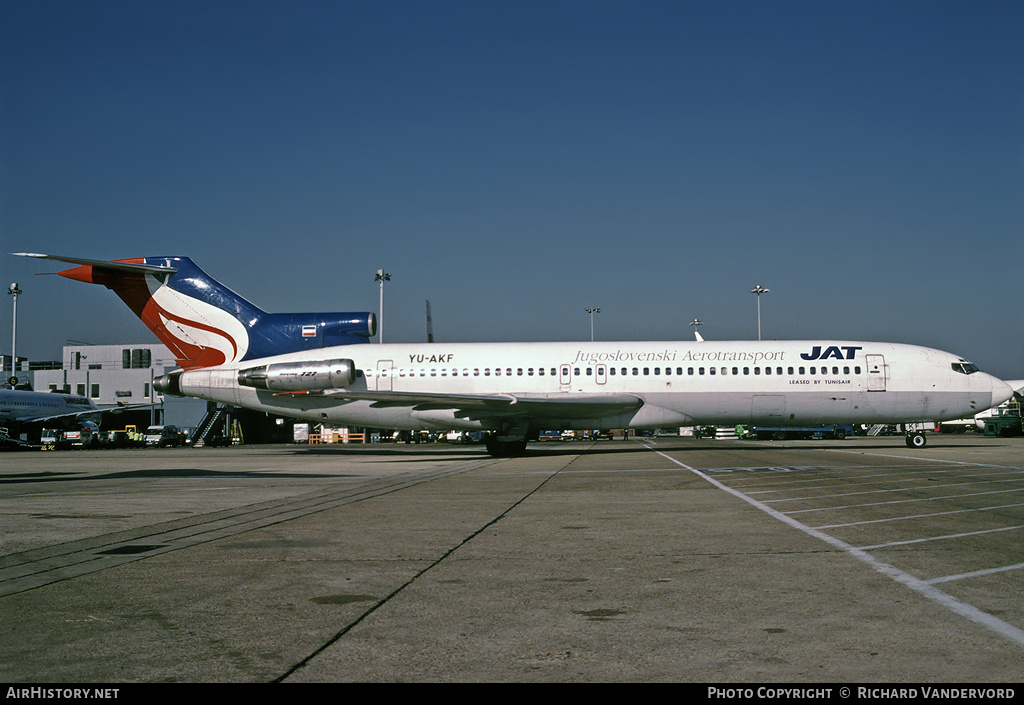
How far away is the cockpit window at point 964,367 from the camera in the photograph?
2938 cm

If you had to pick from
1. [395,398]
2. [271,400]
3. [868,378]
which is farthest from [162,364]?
[868,378]

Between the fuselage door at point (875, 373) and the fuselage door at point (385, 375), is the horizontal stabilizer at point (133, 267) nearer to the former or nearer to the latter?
the fuselage door at point (385, 375)

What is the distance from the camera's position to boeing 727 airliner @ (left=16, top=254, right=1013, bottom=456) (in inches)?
1121

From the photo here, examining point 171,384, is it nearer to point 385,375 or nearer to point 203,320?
point 203,320

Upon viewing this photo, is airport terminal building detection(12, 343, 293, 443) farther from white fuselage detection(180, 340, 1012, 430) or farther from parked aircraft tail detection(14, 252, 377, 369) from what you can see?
white fuselage detection(180, 340, 1012, 430)

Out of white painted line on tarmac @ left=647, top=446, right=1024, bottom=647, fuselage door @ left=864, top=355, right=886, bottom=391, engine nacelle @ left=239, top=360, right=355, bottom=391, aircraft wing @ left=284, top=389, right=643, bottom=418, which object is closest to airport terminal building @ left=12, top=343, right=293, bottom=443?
engine nacelle @ left=239, top=360, right=355, bottom=391

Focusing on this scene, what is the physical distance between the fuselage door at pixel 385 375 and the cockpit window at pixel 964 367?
20.7 m

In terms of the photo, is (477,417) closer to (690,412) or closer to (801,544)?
(690,412)

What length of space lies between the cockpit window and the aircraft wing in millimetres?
11771

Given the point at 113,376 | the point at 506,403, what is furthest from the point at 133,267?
the point at 113,376

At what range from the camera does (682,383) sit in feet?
93.6

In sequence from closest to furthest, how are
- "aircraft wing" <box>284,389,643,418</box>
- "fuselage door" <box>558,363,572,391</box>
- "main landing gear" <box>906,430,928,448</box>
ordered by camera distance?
"aircraft wing" <box>284,389,643,418</box>, "fuselage door" <box>558,363,572,391</box>, "main landing gear" <box>906,430,928,448</box>

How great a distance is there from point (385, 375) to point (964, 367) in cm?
2134

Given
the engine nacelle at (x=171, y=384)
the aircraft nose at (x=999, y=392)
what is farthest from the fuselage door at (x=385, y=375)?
the aircraft nose at (x=999, y=392)
